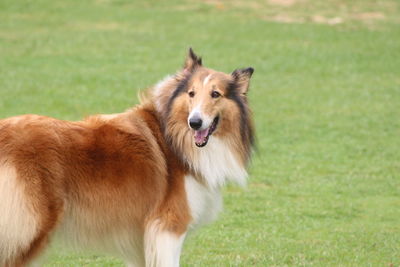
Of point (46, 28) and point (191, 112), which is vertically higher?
point (191, 112)

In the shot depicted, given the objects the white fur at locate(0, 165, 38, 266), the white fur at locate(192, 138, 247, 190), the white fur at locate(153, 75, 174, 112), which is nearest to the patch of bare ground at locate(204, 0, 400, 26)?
the white fur at locate(153, 75, 174, 112)

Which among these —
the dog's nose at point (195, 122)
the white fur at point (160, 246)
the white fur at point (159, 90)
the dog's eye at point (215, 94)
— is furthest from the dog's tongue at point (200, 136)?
the white fur at point (160, 246)

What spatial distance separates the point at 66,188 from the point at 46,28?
1627 cm

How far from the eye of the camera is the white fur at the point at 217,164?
6699 mm

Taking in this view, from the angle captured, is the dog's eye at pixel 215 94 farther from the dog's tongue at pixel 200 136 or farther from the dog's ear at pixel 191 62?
the dog's ear at pixel 191 62

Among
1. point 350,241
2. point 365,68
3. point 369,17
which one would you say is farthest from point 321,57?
point 350,241

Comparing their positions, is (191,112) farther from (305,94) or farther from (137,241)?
(305,94)

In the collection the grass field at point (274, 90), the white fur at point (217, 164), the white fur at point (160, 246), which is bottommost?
the grass field at point (274, 90)

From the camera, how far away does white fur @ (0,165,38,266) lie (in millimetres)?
5859

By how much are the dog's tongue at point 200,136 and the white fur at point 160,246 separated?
2.49ft

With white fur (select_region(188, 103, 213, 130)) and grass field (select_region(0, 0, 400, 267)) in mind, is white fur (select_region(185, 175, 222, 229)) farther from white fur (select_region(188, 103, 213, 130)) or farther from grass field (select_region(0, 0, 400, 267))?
grass field (select_region(0, 0, 400, 267))

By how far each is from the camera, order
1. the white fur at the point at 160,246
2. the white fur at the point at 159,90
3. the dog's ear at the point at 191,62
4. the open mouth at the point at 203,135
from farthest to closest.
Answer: the dog's ear at the point at 191,62
the white fur at the point at 159,90
the open mouth at the point at 203,135
the white fur at the point at 160,246

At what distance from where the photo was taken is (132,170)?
6.46 metres

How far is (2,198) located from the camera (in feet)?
19.2
